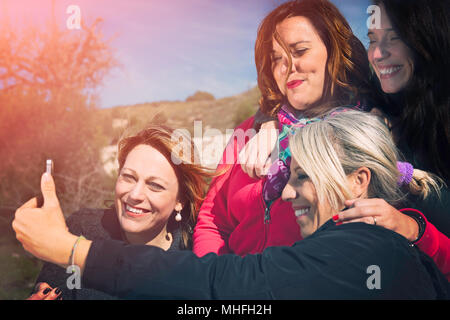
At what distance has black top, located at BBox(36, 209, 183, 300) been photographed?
203 cm

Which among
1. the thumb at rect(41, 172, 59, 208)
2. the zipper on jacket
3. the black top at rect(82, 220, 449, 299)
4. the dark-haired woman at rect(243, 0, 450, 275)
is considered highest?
the dark-haired woman at rect(243, 0, 450, 275)

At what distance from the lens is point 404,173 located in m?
1.78

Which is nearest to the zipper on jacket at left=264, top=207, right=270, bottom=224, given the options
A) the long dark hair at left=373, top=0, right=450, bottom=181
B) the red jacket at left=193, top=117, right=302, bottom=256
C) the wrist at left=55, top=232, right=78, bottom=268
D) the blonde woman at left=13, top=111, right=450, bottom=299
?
the red jacket at left=193, top=117, right=302, bottom=256

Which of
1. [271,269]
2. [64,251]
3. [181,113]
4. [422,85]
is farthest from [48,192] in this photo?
[422,85]

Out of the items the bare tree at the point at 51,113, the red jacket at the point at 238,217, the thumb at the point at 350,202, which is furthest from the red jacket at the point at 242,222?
the bare tree at the point at 51,113

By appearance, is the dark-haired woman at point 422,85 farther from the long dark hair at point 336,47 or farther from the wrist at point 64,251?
the wrist at point 64,251

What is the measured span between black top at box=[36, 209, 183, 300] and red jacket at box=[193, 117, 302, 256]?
8.0 inches

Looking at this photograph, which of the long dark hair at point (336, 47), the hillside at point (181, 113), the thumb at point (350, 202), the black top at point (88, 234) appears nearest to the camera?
the thumb at point (350, 202)

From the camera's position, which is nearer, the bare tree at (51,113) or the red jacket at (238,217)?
the red jacket at (238,217)

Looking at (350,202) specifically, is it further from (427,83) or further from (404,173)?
(427,83)

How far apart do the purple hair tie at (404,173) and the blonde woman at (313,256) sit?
0.15 feet

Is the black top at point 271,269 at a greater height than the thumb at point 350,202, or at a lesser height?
lesser

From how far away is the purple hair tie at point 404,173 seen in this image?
1.77m

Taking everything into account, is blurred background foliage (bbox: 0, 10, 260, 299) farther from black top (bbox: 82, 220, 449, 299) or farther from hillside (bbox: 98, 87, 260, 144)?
black top (bbox: 82, 220, 449, 299)
